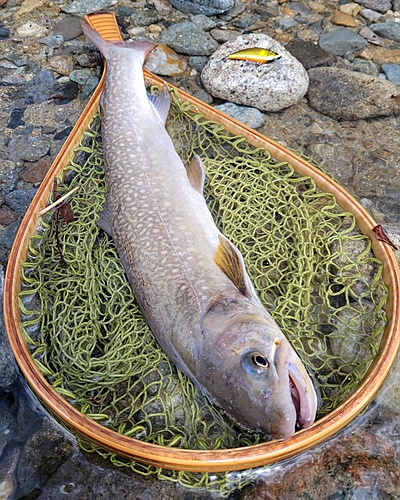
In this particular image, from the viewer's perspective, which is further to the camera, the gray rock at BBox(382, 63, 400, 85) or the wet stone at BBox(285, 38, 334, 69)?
the wet stone at BBox(285, 38, 334, 69)

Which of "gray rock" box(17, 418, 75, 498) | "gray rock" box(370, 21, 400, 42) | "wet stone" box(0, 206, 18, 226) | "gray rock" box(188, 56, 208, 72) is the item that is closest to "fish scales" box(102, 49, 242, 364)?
"gray rock" box(17, 418, 75, 498)

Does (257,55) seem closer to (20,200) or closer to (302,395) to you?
(20,200)

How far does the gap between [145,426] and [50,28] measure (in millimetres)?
5190

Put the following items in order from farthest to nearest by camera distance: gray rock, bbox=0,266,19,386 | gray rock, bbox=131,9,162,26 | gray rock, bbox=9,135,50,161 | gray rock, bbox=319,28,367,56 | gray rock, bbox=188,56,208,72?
1. gray rock, bbox=131,9,162,26
2. gray rock, bbox=319,28,367,56
3. gray rock, bbox=188,56,208,72
4. gray rock, bbox=9,135,50,161
5. gray rock, bbox=0,266,19,386

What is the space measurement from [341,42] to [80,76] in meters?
3.13

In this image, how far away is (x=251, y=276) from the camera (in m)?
3.79

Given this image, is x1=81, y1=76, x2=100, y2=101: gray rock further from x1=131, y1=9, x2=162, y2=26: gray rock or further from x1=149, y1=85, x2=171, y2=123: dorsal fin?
x1=149, y1=85, x2=171, y2=123: dorsal fin

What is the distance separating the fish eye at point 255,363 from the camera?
2707mm

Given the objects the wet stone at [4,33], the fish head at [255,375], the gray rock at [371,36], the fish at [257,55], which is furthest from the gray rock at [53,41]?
the fish head at [255,375]

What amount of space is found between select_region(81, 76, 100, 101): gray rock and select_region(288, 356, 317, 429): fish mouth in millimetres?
4098

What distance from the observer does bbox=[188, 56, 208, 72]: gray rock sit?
588 centimetres

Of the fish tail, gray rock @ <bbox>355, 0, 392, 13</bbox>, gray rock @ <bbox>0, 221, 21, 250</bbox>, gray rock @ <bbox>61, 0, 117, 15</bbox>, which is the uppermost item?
the fish tail

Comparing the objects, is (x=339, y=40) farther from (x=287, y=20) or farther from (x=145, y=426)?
(x=145, y=426)

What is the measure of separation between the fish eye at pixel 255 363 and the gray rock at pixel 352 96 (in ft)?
11.5
